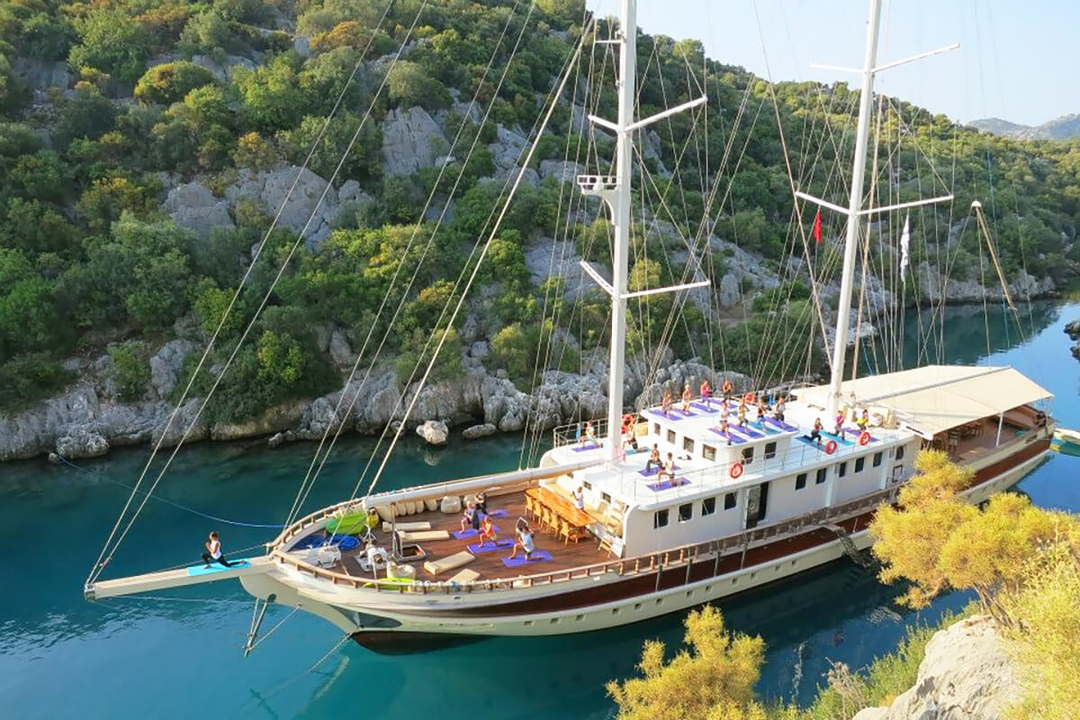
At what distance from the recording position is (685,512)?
17.5m

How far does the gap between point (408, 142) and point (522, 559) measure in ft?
113

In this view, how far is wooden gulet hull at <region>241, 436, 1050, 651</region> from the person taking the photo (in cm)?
1493

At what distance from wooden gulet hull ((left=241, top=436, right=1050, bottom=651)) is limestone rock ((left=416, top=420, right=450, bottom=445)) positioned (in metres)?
13.5

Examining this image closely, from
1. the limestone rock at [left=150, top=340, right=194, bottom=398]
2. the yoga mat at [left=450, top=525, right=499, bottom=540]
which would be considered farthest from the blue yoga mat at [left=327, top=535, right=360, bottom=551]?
the limestone rock at [left=150, top=340, right=194, bottom=398]

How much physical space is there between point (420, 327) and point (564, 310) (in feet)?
24.3

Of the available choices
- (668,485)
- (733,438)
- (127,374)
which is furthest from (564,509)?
(127,374)

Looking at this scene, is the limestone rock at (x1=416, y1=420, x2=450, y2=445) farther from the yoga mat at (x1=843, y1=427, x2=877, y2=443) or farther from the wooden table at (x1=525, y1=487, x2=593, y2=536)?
the yoga mat at (x1=843, y1=427, x2=877, y2=443)

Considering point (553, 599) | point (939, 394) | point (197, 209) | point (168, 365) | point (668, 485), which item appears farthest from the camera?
point (197, 209)

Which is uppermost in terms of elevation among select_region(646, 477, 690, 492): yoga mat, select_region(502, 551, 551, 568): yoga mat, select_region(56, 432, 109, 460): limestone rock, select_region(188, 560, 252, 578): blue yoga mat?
select_region(646, 477, 690, 492): yoga mat

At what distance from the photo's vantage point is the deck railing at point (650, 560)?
582 inches

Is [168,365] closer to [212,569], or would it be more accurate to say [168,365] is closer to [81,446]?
[81,446]

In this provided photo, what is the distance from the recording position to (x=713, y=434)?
18.7m

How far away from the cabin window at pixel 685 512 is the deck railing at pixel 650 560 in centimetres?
66

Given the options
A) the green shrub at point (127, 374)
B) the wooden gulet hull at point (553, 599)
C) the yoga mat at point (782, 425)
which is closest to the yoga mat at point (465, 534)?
the wooden gulet hull at point (553, 599)
